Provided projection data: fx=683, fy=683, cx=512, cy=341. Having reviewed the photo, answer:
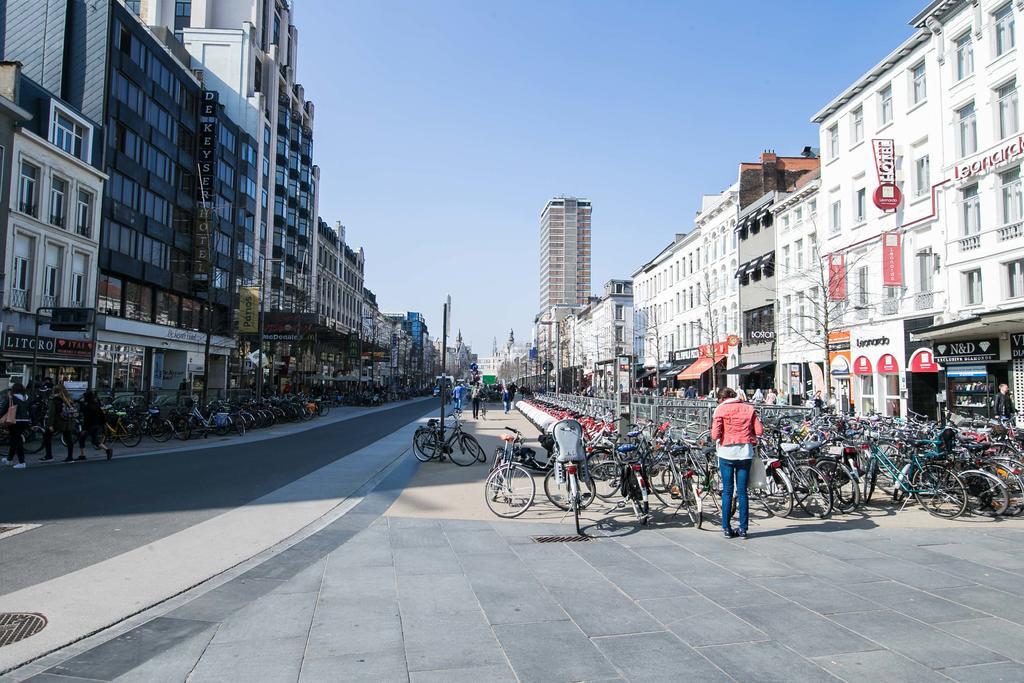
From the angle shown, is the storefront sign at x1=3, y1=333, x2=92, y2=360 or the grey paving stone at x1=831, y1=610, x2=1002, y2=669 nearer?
the grey paving stone at x1=831, y1=610, x2=1002, y2=669

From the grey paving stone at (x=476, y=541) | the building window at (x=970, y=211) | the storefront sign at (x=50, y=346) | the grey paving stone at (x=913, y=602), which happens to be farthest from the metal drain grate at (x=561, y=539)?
the storefront sign at (x=50, y=346)

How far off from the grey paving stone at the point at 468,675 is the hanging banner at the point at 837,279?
1144 inches

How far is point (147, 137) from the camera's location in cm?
3853

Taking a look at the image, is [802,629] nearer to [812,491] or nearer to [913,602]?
[913,602]

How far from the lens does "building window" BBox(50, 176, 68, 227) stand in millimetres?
30688

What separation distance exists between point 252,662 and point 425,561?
2.71 metres

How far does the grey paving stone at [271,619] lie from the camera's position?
4.78m

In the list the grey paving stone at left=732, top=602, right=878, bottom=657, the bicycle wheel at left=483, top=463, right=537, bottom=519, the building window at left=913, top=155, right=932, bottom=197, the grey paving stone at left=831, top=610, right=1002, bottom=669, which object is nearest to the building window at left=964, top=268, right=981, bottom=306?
the building window at left=913, top=155, right=932, bottom=197

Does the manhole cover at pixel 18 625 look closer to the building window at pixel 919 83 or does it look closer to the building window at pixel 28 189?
the building window at pixel 28 189

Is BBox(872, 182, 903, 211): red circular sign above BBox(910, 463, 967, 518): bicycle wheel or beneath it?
above

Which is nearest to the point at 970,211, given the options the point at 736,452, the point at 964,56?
the point at 964,56

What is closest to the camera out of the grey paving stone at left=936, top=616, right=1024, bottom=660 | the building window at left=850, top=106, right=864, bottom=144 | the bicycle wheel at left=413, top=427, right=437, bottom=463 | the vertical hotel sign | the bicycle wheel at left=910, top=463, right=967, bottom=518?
the grey paving stone at left=936, top=616, right=1024, bottom=660

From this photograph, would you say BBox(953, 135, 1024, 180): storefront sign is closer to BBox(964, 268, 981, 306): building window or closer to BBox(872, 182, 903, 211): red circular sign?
BBox(872, 182, 903, 211): red circular sign

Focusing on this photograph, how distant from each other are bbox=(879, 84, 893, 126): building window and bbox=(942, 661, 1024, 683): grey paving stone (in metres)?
29.5
